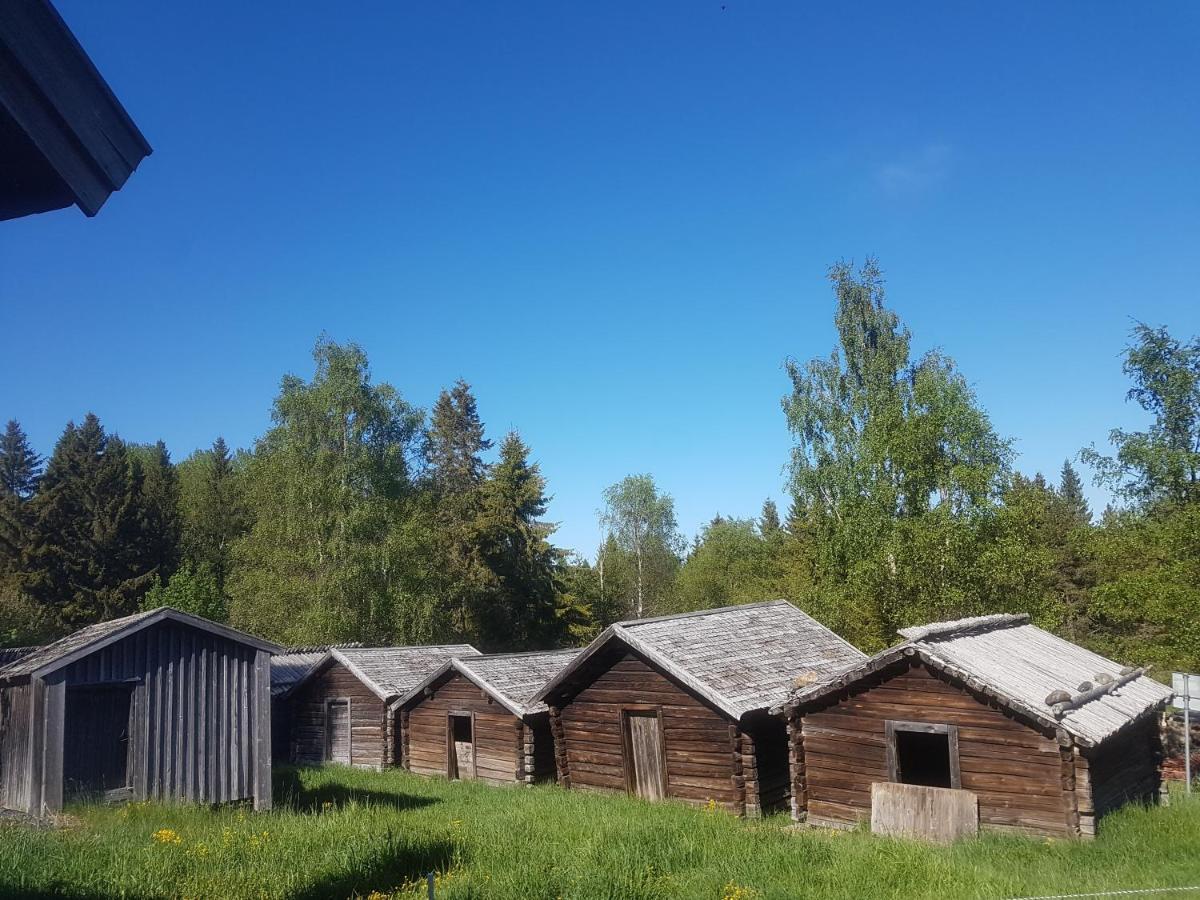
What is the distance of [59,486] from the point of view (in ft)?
160

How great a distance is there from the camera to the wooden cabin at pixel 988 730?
1507cm

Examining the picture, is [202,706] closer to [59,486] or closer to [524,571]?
[524,571]

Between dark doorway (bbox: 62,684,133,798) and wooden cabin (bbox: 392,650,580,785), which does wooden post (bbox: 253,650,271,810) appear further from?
wooden cabin (bbox: 392,650,580,785)

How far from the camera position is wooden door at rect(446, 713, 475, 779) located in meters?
27.0

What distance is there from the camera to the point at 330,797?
848 inches

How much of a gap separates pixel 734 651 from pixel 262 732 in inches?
451

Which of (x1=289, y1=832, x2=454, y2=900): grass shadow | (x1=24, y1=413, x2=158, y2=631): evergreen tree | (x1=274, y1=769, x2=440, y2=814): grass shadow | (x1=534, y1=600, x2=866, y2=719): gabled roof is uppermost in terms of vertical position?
(x1=24, y1=413, x2=158, y2=631): evergreen tree

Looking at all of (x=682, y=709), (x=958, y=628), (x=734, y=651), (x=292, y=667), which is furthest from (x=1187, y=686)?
(x=292, y=667)

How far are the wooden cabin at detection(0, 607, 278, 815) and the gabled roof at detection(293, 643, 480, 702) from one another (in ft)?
33.2

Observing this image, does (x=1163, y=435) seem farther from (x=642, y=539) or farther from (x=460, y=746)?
(x=642, y=539)

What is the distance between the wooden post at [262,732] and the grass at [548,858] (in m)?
1.09

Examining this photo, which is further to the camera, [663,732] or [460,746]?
[460,746]

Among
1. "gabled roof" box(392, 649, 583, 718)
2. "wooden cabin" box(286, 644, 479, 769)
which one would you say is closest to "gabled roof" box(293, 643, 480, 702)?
"wooden cabin" box(286, 644, 479, 769)

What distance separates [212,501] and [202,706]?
49.0 meters
